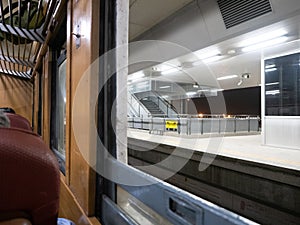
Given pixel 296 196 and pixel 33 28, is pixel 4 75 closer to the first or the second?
pixel 33 28

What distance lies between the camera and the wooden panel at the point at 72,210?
1.21 meters

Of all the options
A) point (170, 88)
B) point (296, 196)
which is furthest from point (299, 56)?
point (170, 88)

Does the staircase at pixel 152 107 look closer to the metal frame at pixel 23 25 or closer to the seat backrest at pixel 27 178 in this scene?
the metal frame at pixel 23 25

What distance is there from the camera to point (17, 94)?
5.16 metres

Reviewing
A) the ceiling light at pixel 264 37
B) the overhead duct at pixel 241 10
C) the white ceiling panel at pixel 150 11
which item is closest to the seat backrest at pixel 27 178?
the overhead duct at pixel 241 10

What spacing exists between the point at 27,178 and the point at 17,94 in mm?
5439

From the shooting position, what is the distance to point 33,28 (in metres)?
2.88

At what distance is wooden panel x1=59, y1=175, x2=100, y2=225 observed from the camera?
121 cm

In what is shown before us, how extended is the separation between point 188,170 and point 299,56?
3.37m

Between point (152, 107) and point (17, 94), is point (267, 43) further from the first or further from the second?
point (152, 107)

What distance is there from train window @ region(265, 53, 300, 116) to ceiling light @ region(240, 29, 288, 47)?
3.51 ft

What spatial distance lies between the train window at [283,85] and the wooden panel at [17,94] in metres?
5.74

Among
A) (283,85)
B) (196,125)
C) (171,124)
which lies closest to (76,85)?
(283,85)

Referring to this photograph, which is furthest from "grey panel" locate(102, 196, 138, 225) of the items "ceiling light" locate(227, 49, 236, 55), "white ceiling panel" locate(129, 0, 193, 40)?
"ceiling light" locate(227, 49, 236, 55)
